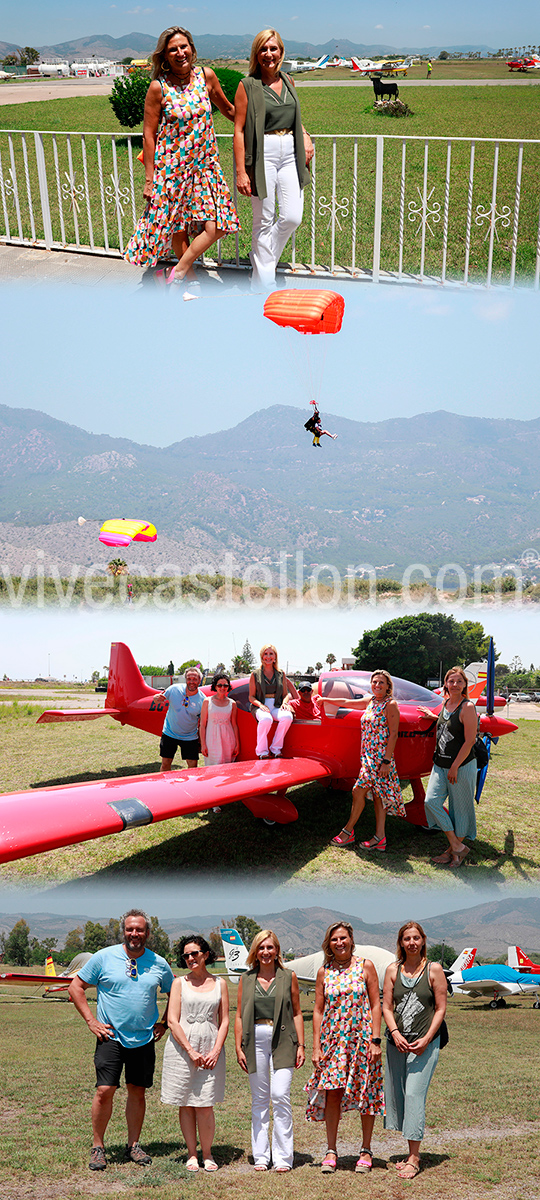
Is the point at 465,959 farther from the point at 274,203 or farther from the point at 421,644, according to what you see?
the point at 274,203

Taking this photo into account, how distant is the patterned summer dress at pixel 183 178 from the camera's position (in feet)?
20.6

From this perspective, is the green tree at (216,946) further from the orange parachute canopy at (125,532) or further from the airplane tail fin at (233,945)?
the orange parachute canopy at (125,532)

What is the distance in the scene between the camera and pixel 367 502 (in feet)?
97.2

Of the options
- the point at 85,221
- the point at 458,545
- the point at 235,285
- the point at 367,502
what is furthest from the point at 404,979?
the point at 367,502

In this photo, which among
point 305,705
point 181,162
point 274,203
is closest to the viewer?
point 181,162

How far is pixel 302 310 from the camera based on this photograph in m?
7.31

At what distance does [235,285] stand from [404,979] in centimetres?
666

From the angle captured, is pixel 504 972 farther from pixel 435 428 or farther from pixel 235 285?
pixel 435 428

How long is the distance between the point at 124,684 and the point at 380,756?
312cm

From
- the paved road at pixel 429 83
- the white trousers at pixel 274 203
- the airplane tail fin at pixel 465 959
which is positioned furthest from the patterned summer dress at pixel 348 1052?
the paved road at pixel 429 83

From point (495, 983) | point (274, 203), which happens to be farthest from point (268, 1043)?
point (495, 983)

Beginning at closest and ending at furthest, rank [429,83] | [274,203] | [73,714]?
[274,203] → [73,714] → [429,83]

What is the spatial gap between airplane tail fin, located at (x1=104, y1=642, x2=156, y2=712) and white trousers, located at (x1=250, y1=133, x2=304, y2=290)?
4.06 metres

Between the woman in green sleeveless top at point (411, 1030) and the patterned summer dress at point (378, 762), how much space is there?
7.80 feet
